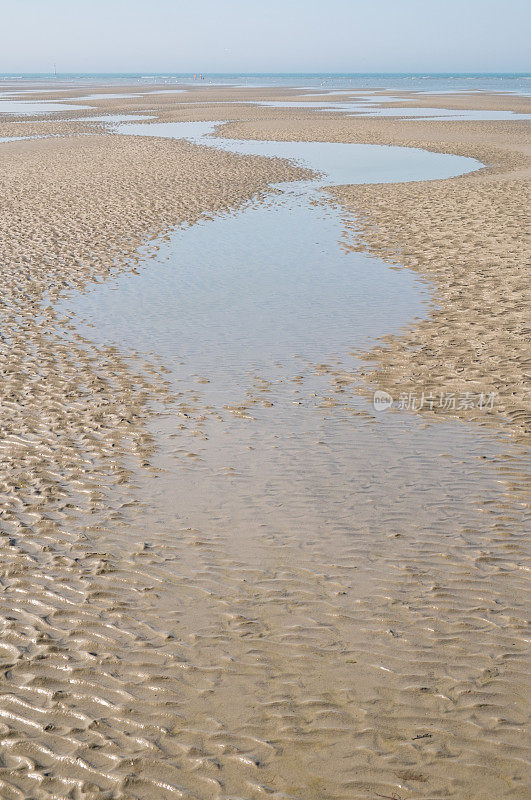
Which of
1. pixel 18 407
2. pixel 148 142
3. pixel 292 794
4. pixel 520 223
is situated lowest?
pixel 292 794

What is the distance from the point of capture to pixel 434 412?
9164 millimetres

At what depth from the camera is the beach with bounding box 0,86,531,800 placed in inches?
177

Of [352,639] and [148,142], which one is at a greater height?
[148,142]

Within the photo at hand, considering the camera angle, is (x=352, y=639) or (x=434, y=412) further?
(x=434, y=412)

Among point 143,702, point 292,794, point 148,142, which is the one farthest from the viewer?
point 148,142

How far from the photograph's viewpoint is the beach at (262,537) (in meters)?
4.50

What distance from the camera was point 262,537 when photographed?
670 cm

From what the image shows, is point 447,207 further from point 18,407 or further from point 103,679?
point 103,679

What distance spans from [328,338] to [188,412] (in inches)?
134

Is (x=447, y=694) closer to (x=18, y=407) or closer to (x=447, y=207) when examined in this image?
(x=18, y=407)

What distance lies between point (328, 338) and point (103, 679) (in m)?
7.65

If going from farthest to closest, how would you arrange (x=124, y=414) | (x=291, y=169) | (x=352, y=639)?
(x=291, y=169) → (x=124, y=414) → (x=352, y=639)

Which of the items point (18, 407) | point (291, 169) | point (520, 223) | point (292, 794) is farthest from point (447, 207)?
point (292, 794)

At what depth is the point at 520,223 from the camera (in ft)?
61.9
